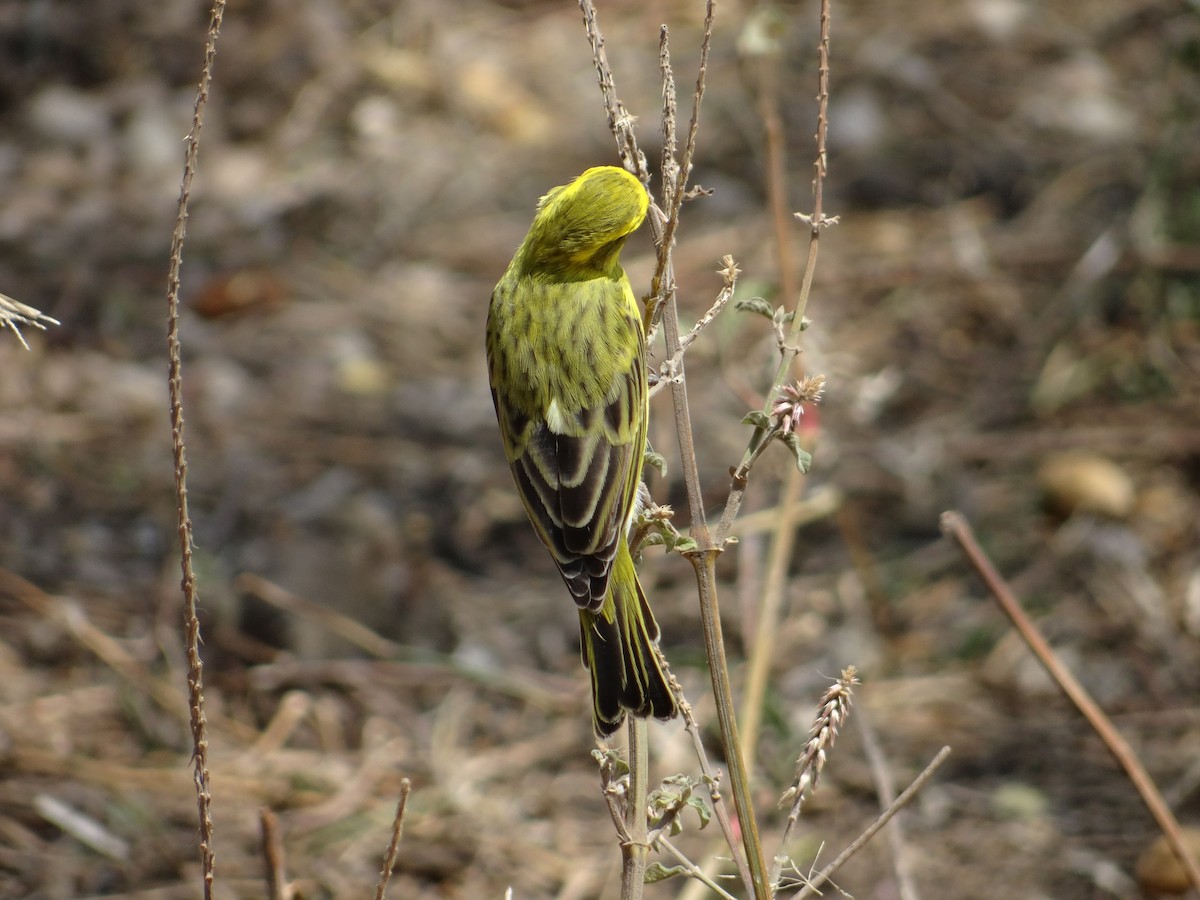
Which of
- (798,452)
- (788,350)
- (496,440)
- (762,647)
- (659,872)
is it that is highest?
(496,440)

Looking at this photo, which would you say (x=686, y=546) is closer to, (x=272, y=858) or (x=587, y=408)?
(x=272, y=858)

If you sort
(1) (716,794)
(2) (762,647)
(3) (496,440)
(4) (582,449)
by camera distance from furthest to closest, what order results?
(3) (496,440), (2) (762,647), (4) (582,449), (1) (716,794)

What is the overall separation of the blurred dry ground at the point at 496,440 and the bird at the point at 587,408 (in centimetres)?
37

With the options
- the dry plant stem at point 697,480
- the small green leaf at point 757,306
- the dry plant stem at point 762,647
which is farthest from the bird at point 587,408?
Answer: the dry plant stem at point 762,647

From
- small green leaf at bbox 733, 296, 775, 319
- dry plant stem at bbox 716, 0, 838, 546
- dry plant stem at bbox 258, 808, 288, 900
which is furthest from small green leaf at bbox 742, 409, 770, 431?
dry plant stem at bbox 258, 808, 288, 900

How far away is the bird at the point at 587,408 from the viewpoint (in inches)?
98.7

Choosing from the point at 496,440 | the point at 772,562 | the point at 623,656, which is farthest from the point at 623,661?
the point at 496,440

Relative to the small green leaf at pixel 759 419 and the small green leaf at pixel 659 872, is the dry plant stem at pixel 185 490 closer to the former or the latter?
the small green leaf at pixel 659 872

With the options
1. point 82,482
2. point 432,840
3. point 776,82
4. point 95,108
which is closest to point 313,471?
point 82,482

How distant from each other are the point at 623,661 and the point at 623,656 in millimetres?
20

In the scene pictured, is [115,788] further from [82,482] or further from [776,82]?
[776,82]

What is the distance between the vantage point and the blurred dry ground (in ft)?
12.5

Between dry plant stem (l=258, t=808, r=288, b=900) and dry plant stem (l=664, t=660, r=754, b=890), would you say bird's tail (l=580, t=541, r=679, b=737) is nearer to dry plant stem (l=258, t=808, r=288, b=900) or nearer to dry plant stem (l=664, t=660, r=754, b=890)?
dry plant stem (l=664, t=660, r=754, b=890)

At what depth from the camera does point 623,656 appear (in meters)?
2.43
